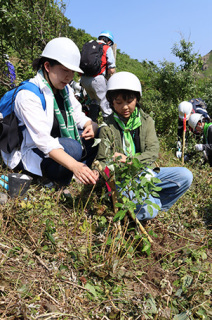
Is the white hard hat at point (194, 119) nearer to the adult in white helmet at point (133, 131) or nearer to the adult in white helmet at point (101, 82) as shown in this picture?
the adult in white helmet at point (101, 82)

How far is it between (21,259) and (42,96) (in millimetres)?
1420

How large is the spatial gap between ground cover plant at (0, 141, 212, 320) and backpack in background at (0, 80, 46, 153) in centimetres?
48

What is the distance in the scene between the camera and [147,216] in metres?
2.66

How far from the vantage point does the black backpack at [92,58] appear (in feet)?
14.9

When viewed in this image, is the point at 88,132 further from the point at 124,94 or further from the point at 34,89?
the point at 34,89

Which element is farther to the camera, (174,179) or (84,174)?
(174,179)

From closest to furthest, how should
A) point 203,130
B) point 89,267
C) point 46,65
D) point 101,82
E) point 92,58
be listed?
point 89,267
point 46,65
point 92,58
point 101,82
point 203,130

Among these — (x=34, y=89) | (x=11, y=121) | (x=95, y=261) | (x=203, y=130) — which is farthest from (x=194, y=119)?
(x=95, y=261)

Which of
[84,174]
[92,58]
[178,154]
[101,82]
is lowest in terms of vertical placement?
[178,154]

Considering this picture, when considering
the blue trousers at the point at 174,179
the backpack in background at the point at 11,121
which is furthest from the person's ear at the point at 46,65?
the blue trousers at the point at 174,179

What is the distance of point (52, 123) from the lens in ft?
9.39

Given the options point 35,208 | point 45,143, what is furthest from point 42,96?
point 35,208

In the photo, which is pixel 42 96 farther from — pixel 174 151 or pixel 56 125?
pixel 174 151

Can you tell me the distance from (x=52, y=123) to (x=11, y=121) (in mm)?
369
